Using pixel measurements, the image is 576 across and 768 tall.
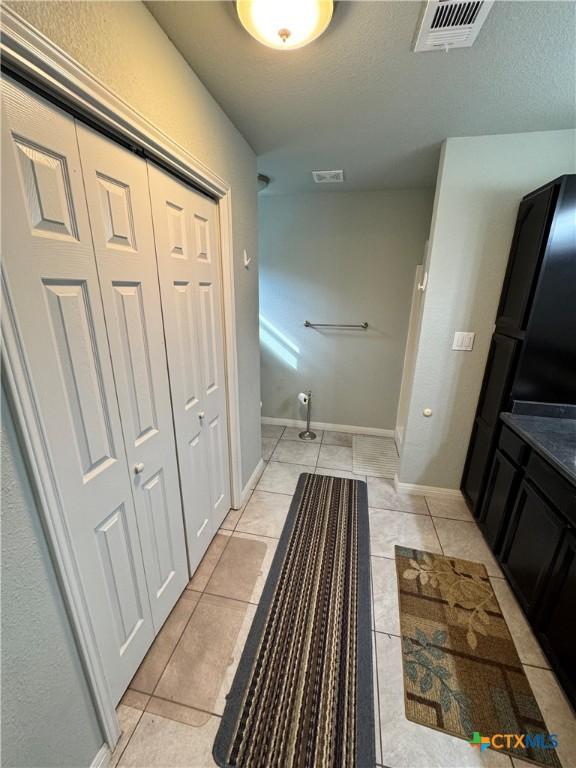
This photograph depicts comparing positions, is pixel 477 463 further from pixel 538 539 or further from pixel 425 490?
pixel 538 539

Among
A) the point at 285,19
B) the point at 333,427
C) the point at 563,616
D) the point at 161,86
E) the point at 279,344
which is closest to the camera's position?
the point at 285,19

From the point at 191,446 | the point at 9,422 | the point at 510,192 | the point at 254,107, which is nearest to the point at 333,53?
the point at 254,107

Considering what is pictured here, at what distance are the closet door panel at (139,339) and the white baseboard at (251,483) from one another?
0.83 m

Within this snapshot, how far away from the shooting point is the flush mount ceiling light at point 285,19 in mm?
912

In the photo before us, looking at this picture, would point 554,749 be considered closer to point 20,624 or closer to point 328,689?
point 328,689


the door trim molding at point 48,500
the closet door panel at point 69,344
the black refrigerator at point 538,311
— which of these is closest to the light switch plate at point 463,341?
the black refrigerator at point 538,311

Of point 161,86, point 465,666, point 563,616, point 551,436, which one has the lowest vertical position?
point 465,666

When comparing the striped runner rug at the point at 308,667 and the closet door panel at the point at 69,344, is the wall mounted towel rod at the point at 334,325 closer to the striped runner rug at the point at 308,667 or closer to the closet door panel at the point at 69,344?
the striped runner rug at the point at 308,667

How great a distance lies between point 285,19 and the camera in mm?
944

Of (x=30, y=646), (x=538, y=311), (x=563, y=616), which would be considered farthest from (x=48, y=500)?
(x=538, y=311)

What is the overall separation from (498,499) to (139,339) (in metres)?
2.09

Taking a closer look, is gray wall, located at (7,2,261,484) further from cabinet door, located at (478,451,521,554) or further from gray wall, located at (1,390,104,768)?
cabinet door, located at (478,451,521,554)

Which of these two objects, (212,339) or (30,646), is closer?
(30,646)

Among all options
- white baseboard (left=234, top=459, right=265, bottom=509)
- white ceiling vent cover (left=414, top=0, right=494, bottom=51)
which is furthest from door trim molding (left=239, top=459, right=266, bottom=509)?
white ceiling vent cover (left=414, top=0, right=494, bottom=51)
